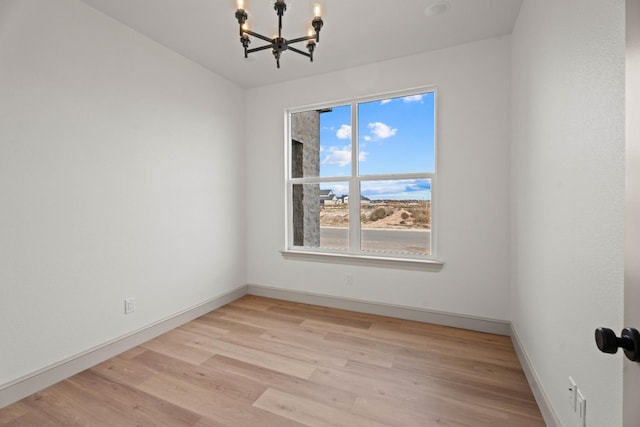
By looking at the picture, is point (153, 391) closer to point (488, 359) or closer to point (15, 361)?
point (15, 361)

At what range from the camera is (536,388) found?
179 centimetres

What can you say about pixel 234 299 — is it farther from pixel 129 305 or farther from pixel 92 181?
pixel 92 181

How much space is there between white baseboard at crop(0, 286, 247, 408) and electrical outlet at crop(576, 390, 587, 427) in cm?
306

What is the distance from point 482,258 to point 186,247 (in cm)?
304

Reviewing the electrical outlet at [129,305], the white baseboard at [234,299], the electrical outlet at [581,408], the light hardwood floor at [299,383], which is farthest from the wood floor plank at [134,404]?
the electrical outlet at [581,408]

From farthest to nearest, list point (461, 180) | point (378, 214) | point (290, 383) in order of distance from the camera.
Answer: point (378, 214) → point (461, 180) → point (290, 383)

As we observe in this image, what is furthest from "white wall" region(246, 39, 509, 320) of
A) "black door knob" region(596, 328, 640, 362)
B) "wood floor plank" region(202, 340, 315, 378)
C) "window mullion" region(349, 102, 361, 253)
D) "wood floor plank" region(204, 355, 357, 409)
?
"black door knob" region(596, 328, 640, 362)

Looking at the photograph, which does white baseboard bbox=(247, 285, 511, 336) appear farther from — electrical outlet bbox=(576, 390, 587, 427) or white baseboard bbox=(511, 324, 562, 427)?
electrical outlet bbox=(576, 390, 587, 427)

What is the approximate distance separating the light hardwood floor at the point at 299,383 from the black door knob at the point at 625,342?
1346 millimetres

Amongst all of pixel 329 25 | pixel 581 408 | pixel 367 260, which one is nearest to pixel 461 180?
pixel 367 260

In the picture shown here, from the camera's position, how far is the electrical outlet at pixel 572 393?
4.18 ft

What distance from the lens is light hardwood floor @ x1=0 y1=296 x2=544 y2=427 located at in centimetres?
168

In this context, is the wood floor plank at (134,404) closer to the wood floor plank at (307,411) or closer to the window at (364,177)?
the wood floor plank at (307,411)

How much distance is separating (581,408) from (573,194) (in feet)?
3.02
